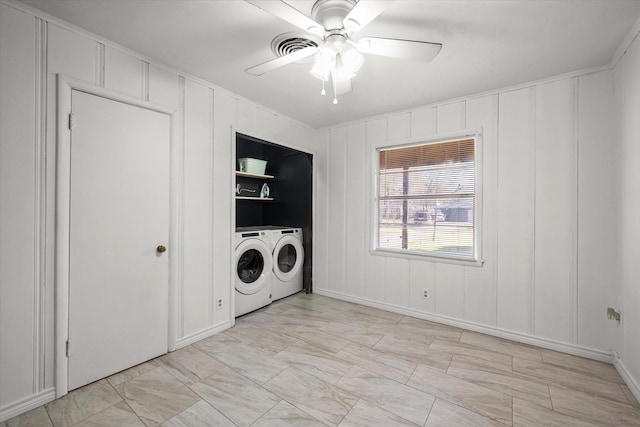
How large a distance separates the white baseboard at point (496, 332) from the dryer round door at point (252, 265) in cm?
108

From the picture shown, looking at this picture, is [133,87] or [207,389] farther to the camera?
[133,87]

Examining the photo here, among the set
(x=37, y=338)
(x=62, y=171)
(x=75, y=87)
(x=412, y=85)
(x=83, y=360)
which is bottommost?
(x=83, y=360)

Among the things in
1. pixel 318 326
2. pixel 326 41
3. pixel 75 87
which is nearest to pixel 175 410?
pixel 318 326

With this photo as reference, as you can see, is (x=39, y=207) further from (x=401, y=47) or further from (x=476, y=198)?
(x=476, y=198)

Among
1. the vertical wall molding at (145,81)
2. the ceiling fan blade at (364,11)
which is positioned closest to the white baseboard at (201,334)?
the vertical wall molding at (145,81)

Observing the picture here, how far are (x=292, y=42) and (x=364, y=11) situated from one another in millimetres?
825

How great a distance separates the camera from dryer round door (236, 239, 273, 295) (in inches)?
122

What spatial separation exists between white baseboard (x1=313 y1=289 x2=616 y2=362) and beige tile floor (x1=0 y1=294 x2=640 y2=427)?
7cm

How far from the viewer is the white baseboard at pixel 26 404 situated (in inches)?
62.3

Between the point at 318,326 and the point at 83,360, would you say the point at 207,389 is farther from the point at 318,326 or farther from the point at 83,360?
the point at 318,326

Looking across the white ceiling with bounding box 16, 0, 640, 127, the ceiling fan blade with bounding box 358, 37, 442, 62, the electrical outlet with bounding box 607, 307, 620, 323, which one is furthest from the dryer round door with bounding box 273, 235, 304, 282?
the electrical outlet with bounding box 607, 307, 620, 323

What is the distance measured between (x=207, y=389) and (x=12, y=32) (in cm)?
243

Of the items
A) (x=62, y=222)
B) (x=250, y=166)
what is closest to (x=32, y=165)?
(x=62, y=222)

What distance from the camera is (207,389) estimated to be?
6.21ft
